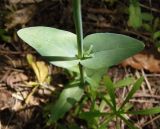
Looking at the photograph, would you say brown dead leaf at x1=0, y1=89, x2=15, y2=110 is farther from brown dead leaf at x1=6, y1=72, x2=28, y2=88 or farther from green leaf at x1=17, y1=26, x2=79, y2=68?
green leaf at x1=17, y1=26, x2=79, y2=68

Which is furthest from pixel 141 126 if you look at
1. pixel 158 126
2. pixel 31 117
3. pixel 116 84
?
pixel 31 117

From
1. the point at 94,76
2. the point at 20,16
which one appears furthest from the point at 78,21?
the point at 20,16

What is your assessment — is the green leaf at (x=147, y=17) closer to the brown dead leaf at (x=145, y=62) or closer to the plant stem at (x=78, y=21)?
the brown dead leaf at (x=145, y=62)

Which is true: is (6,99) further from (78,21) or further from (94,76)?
(78,21)

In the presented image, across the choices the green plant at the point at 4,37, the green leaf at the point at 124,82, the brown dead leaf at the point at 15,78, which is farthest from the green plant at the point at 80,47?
the green plant at the point at 4,37

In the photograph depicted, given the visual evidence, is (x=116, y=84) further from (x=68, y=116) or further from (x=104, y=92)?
(x=68, y=116)
